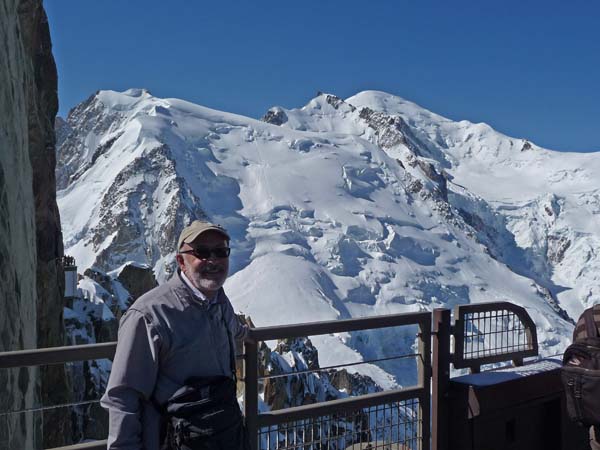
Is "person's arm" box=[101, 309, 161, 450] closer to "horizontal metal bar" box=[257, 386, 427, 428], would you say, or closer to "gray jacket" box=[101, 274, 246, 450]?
"gray jacket" box=[101, 274, 246, 450]

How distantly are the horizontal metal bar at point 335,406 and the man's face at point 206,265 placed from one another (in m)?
1.03

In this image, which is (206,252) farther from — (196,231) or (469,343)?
(469,343)

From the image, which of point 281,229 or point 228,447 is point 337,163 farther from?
point 228,447

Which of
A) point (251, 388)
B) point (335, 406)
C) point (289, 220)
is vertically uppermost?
point (289, 220)

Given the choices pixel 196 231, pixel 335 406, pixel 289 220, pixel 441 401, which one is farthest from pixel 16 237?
pixel 289 220

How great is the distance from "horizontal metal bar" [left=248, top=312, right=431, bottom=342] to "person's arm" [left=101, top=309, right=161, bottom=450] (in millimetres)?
869

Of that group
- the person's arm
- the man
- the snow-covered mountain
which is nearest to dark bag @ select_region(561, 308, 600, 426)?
the man

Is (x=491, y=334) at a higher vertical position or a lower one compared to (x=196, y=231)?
lower

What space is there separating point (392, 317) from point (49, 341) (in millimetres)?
9693

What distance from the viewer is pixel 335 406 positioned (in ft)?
12.6

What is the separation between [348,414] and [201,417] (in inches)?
62.0

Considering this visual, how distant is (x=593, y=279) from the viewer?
190375mm

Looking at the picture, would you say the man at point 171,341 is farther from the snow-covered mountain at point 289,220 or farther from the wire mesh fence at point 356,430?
the snow-covered mountain at point 289,220

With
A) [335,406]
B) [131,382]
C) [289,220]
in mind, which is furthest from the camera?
[289,220]
